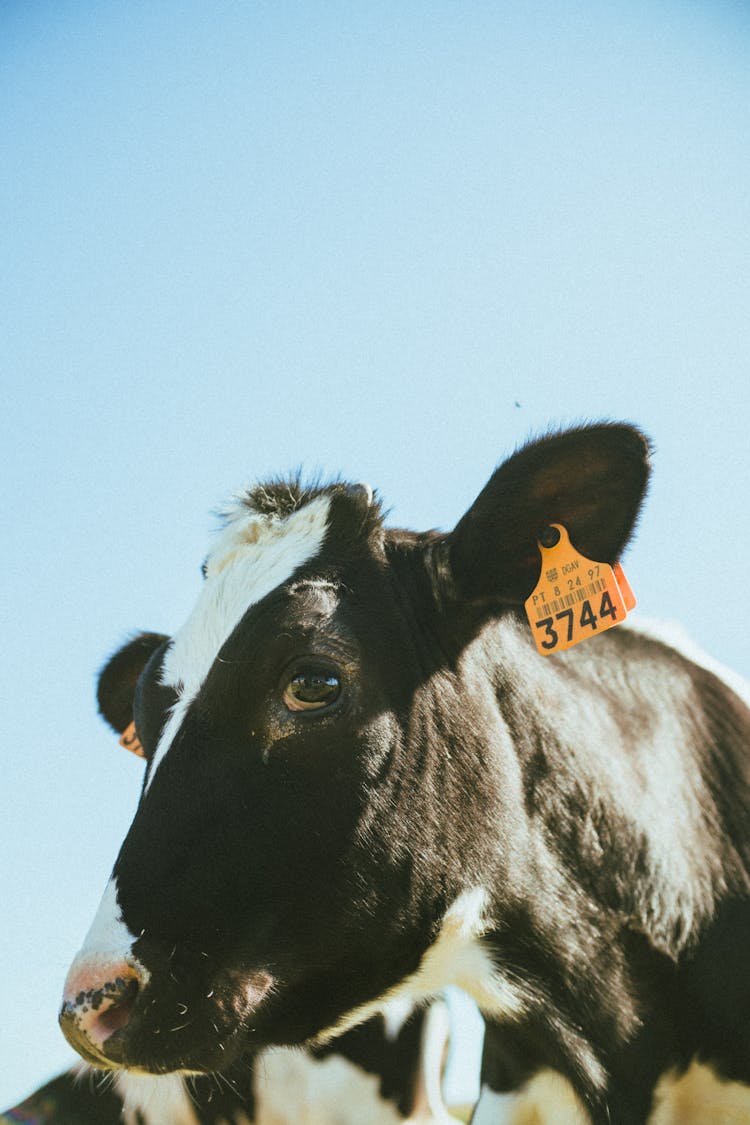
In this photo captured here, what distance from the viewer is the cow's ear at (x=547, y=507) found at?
349 centimetres

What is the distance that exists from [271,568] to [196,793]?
0.87m

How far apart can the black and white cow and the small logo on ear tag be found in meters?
0.06

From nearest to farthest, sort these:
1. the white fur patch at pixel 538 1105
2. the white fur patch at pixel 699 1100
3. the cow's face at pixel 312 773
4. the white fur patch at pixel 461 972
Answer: the cow's face at pixel 312 773 < the white fur patch at pixel 461 972 < the white fur patch at pixel 699 1100 < the white fur patch at pixel 538 1105

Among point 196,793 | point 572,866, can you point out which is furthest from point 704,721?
point 196,793

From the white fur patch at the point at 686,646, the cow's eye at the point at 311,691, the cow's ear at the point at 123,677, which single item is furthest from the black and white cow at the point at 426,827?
the cow's ear at the point at 123,677

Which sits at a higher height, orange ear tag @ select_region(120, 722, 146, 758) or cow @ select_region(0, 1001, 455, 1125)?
orange ear tag @ select_region(120, 722, 146, 758)

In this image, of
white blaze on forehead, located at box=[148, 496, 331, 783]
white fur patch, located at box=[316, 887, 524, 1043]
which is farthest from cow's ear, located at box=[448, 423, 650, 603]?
white fur patch, located at box=[316, 887, 524, 1043]

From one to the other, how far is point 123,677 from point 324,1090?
1914mm

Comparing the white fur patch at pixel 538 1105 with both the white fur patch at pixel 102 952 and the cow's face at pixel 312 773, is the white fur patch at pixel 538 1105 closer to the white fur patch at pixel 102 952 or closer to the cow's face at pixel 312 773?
the cow's face at pixel 312 773

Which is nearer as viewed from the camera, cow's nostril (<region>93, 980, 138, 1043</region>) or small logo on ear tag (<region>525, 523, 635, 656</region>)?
cow's nostril (<region>93, 980, 138, 1043</region>)

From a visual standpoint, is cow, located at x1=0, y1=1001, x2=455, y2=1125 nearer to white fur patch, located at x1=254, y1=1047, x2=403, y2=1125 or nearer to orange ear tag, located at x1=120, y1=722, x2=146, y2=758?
white fur patch, located at x1=254, y1=1047, x2=403, y2=1125

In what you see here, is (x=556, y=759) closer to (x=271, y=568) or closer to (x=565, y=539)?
(x=565, y=539)

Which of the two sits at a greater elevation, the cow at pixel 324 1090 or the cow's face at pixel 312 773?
the cow's face at pixel 312 773

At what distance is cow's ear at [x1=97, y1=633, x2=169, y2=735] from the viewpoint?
4.95 m
